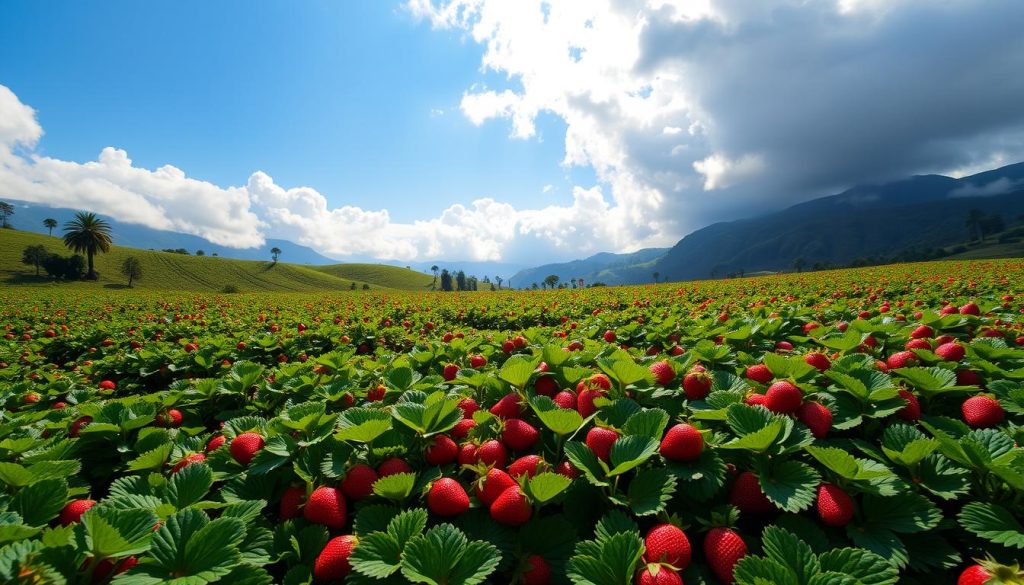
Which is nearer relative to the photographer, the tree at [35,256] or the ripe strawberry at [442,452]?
the ripe strawberry at [442,452]

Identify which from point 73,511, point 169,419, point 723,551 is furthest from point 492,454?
point 169,419

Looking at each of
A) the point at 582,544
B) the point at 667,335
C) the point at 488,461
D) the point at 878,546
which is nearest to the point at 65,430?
the point at 488,461

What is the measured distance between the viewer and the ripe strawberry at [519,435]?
6.43 feet

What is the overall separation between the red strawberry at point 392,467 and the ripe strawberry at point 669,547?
A: 3.41 ft

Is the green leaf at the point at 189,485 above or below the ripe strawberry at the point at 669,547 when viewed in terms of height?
below

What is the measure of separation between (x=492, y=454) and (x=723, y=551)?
937mm

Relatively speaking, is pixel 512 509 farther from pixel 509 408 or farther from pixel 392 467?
pixel 509 408

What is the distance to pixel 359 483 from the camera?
172 centimetres

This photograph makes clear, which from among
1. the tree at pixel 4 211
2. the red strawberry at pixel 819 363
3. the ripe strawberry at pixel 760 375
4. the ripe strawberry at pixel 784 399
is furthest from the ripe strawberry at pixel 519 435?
the tree at pixel 4 211

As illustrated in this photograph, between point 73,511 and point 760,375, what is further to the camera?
point 760,375

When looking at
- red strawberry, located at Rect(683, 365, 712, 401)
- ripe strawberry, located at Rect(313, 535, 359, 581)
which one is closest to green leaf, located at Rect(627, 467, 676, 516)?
red strawberry, located at Rect(683, 365, 712, 401)

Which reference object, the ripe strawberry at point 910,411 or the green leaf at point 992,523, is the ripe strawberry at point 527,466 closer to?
the green leaf at point 992,523

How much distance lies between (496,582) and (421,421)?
0.74 m

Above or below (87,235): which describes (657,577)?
below
